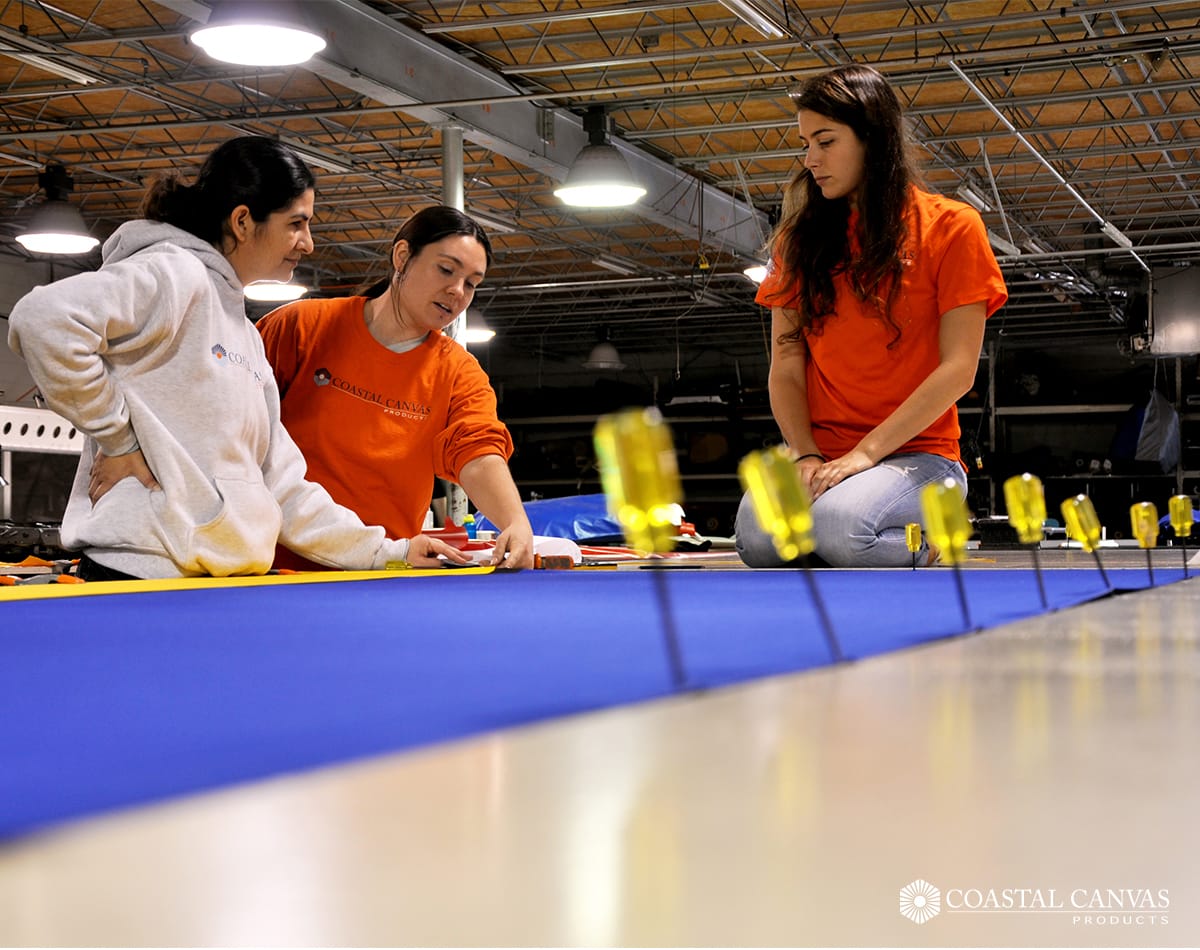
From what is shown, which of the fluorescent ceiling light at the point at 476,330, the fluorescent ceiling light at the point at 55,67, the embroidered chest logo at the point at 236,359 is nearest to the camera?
the embroidered chest logo at the point at 236,359

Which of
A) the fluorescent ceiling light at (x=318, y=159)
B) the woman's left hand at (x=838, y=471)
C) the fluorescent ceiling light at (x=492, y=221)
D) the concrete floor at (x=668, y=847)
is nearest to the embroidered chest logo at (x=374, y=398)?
the woman's left hand at (x=838, y=471)

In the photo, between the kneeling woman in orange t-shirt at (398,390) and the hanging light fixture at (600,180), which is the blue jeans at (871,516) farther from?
the hanging light fixture at (600,180)

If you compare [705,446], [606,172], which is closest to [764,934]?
[606,172]

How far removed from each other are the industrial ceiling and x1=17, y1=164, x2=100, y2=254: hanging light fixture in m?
0.32

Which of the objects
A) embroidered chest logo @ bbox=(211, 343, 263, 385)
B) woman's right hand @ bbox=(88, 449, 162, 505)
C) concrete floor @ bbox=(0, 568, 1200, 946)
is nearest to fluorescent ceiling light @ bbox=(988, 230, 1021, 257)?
embroidered chest logo @ bbox=(211, 343, 263, 385)

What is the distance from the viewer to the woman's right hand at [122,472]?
1.90 m

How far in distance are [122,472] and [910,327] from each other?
1.32 metres

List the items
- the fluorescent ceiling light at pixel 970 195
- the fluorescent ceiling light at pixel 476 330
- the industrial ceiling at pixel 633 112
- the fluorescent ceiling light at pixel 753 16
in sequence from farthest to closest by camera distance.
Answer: the fluorescent ceiling light at pixel 476 330 → the fluorescent ceiling light at pixel 970 195 → the industrial ceiling at pixel 633 112 → the fluorescent ceiling light at pixel 753 16

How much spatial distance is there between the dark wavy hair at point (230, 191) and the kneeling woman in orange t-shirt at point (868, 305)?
890 millimetres

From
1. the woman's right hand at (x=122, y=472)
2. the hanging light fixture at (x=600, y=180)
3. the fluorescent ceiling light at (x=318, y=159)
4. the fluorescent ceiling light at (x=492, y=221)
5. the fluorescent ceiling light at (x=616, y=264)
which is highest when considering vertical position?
the fluorescent ceiling light at (x=616, y=264)

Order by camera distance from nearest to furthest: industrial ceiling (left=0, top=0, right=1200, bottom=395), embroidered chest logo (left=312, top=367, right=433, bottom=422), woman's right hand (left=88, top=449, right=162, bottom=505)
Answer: woman's right hand (left=88, top=449, right=162, bottom=505) < embroidered chest logo (left=312, top=367, right=433, bottom=422) < industrial ceiling (left=0, top=0, right=1200, bottom=395)

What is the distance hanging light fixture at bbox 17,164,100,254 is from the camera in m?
8.32

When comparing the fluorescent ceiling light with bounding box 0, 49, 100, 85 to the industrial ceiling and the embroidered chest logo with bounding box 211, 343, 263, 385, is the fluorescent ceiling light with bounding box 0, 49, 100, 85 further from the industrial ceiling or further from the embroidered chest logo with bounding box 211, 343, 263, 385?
the embroidered chest logo with bounding box 211, 343, 263, 385

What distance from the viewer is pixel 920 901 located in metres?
0.31
